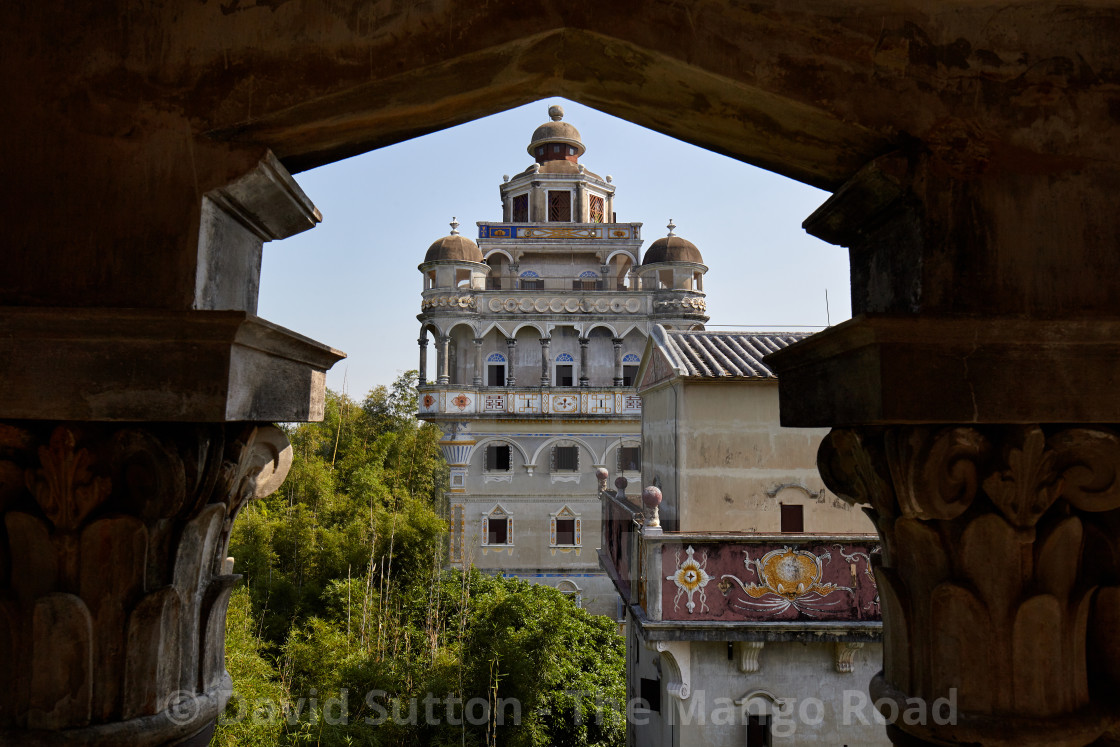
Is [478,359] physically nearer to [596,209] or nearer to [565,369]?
[565,369]

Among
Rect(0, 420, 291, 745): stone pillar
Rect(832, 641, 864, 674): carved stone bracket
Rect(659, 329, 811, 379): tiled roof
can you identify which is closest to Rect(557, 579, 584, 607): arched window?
Rect(659, 329, 811, 379): tiled roof

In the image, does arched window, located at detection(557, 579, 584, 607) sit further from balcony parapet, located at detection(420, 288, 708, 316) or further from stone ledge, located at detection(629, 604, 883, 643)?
stone ledge, located at detection(629, 604, 883, 643)

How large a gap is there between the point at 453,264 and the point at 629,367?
7484mm

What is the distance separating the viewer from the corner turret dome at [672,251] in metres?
25.4

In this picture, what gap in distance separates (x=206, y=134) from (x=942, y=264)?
1689 mm

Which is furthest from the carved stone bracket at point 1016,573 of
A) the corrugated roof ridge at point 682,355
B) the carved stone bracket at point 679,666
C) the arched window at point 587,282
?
the arched window at point 587,282

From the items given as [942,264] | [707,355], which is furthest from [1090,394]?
[707,355]

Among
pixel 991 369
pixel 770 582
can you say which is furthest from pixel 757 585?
pixel 991 369

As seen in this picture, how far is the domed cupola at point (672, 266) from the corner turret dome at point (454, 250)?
6241 mm

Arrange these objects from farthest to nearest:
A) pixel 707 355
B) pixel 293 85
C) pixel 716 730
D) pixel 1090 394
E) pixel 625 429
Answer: pixel 625 429 → pixel 707 355 → pixel 716 730 → pixel 293 85 → pixel 1090 394

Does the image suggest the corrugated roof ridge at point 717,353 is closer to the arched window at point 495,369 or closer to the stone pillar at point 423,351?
the arched window at point 495,369

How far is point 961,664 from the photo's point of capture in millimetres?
1522

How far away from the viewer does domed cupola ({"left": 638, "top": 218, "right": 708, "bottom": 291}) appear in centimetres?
2534

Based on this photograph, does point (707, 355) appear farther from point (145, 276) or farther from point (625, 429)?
point (625, 429)
